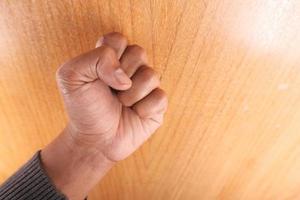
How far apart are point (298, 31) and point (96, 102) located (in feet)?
1.07

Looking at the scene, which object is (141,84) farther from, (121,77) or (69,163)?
(69,163)

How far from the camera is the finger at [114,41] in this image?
45cm

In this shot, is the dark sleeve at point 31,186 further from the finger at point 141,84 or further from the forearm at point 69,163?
the finger at point 141,84

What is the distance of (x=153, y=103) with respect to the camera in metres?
0.51

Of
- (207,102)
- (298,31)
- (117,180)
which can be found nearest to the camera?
(298,31)

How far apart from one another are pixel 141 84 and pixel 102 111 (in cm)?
10

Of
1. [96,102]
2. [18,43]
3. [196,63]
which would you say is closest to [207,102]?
[196,63]

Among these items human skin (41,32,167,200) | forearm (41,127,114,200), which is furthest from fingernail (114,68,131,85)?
forearm (41,127,114,200)

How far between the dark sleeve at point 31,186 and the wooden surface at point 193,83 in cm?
11

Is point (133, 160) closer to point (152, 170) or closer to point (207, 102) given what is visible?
point (152, 170)

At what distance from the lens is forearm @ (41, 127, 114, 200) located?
592mm

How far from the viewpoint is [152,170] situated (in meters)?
0.75

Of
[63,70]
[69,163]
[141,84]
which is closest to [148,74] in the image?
[141,84]

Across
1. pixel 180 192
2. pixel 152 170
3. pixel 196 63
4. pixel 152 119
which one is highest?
pixel 196 63
